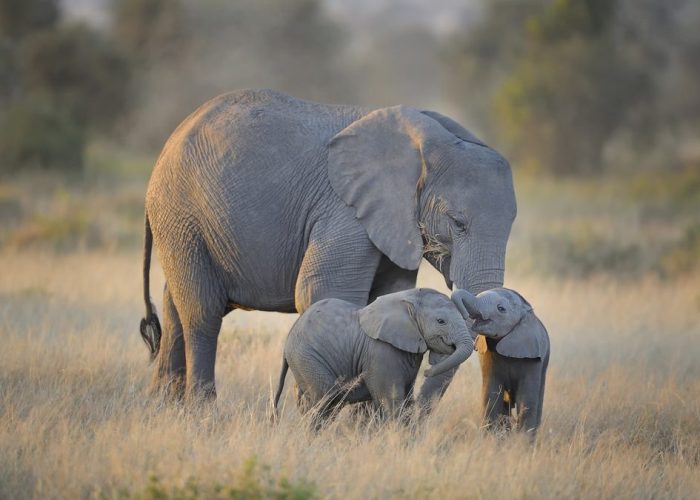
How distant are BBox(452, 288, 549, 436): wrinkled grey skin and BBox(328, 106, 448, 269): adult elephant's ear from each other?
64cm

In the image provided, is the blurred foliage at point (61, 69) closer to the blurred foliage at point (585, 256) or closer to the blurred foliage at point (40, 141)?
the blurred foliage at point (40, 141)

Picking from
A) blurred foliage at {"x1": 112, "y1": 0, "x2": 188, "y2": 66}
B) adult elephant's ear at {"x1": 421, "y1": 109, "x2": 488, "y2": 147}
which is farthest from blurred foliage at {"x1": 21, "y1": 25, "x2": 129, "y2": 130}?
adult elephant's ear at {"x1": 421, "y1": 109, "x2": 488, "y2": 147}

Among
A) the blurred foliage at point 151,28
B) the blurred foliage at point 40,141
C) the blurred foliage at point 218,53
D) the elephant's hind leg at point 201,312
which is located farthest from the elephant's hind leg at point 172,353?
the blurred foliage at point 151,28

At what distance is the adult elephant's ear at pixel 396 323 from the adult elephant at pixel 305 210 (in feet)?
1.47

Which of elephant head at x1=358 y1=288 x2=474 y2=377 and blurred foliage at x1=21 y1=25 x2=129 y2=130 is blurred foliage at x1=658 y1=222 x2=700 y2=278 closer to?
elephant head at x1=358 y1=288 x2=474 y2=377

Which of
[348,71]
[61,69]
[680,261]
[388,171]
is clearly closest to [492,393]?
[388,171]

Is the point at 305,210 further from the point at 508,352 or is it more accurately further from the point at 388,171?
the point at 508,352

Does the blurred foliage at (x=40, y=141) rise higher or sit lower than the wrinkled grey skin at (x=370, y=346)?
higher

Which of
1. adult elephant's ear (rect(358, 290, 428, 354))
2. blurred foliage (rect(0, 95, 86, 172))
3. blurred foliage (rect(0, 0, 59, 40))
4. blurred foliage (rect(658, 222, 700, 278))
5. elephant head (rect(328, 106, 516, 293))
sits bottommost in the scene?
adult elephant's ear (rect(358, 290, 428, 354))

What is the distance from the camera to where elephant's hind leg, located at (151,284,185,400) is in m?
8.66

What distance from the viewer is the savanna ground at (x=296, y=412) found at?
592 cm

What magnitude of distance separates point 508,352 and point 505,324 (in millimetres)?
164

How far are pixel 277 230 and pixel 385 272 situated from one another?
0.73 meters

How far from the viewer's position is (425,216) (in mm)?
7555
